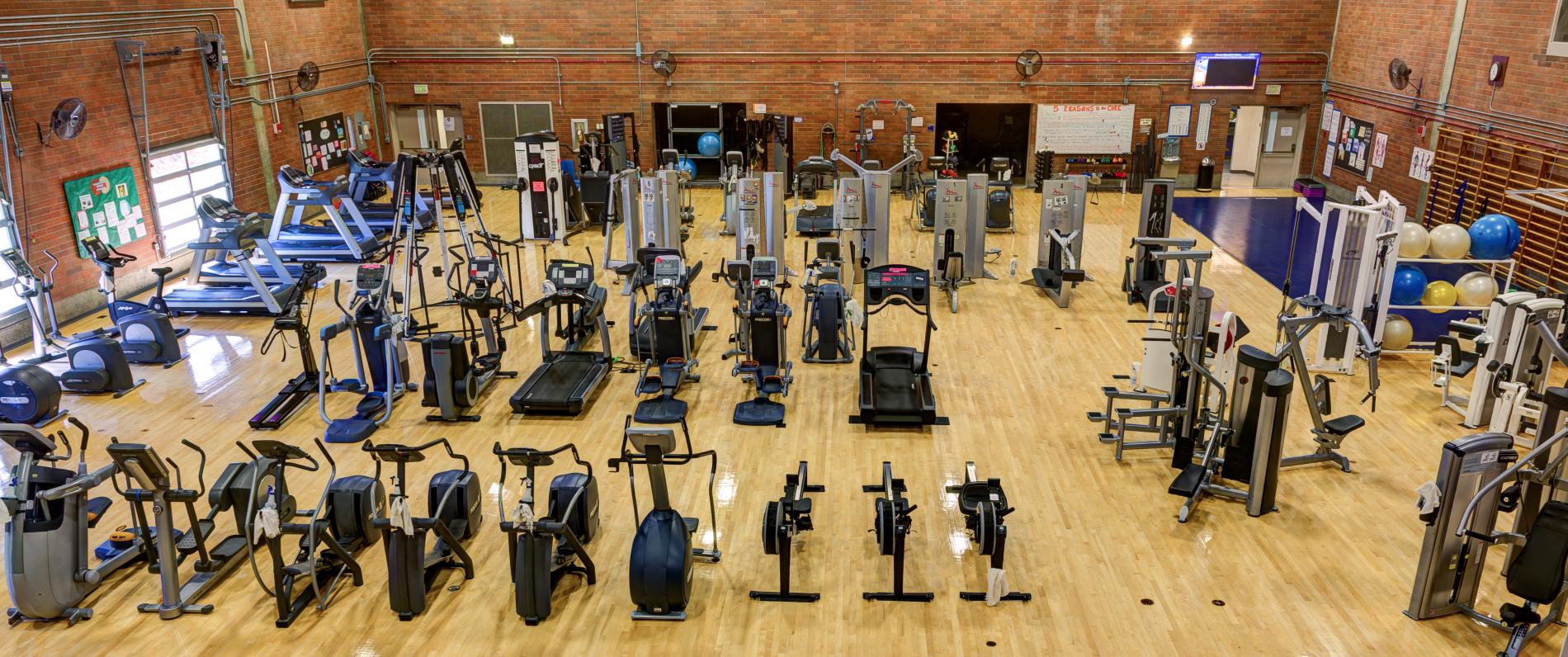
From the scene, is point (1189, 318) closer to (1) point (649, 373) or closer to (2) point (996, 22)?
(1) point (649, 373)

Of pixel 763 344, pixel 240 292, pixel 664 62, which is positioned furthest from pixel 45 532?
pixel 664 62

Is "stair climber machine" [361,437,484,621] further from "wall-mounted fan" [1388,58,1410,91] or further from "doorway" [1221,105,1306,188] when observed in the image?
"doorway" [1221,105,1306,188]

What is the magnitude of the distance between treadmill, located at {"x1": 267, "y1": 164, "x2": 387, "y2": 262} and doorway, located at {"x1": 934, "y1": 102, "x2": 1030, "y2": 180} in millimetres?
9358

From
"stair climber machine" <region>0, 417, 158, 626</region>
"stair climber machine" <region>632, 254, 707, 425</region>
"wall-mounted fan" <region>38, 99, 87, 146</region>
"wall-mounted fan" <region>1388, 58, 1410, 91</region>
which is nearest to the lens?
"stair climber machine" <region>0, 417, 158, 626</region>

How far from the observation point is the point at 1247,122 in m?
20.0

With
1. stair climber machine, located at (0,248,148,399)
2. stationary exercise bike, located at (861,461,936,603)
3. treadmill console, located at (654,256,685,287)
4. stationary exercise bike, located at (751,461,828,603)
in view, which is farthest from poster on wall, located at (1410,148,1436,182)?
stair climber machine, located at (0,248,148,399)

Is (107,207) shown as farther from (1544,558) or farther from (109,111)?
(1544,558)

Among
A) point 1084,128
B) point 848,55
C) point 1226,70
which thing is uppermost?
point 848,55

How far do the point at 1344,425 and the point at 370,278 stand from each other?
24.5 feet

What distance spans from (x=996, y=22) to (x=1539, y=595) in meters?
13.0

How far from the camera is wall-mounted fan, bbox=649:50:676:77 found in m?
16.8

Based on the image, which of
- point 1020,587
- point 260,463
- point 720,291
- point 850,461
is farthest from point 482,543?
point 720,291

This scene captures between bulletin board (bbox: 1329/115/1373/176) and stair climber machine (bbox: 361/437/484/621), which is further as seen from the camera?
bulletin board (bbox: 1329/115/1373/176)

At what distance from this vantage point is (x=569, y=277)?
340 inches
